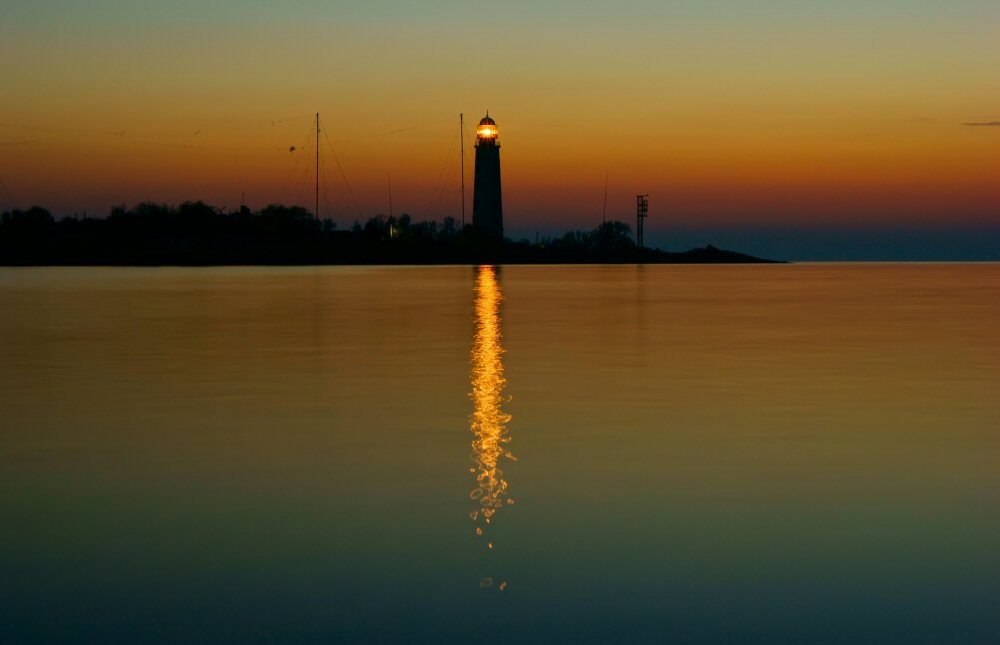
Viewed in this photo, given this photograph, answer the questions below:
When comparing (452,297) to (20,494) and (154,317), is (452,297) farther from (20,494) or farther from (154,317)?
(20,494)

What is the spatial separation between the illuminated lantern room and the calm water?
15305 cm

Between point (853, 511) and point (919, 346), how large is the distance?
2343 centimetres

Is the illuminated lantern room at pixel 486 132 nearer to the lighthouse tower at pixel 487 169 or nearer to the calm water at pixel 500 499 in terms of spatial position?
the lighthouse tower at pixel 487 169

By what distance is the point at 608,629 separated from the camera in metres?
8.32

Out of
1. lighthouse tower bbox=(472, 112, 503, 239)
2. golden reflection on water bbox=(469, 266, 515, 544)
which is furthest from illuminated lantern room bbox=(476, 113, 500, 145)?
golden reflection on water bbox=(469, 266, 515, 544)

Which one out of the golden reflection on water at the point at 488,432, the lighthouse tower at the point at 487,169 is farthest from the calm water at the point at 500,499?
the lighthouse tower at the point at 487,169

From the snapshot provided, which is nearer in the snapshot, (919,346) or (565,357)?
(565,357)

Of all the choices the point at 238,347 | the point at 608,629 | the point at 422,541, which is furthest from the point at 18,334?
the point at 608,629

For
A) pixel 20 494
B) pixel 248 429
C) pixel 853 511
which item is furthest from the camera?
pixel 248 429

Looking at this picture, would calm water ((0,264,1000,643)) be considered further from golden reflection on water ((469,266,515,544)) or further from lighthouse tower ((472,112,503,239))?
lighthouse tower ((472,112,503,239))

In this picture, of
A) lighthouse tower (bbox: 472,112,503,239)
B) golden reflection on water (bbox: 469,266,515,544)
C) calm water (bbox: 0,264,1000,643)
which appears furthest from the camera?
lighthouse tower (bbox: 472,112,503,239)

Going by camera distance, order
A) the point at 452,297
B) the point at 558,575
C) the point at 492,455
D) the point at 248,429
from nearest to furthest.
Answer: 1. the point at 558,575
2. the point at 492,455
3. the point at 248,429
4. the point at 452,297

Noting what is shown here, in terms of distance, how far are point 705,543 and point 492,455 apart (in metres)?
5.12

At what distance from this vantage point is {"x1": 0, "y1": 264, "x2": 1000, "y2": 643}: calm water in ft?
28.5
